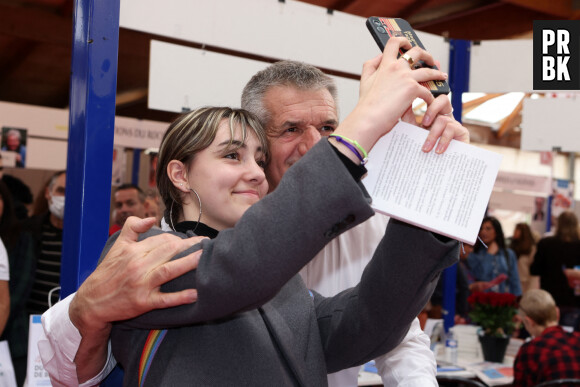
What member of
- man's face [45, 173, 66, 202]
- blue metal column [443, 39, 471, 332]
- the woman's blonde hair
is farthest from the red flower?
the woman's blonde hair

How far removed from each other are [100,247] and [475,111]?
4088mm

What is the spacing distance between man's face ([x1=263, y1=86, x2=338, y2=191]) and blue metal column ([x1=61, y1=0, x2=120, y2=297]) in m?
0.47

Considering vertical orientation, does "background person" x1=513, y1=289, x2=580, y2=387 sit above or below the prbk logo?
below

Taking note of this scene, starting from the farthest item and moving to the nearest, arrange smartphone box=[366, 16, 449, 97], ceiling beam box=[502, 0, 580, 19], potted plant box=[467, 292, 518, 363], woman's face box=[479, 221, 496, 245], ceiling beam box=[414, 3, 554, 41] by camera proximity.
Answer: ceiling beam box=[414, 3, 554, 41]
ceiling beam box=[502, 0, 580, 19]
woman's face box=[479, 221, 496, 245]
potted plant box=[467, 292, 518, 363]
smartphone box=[366, 16, 449, 97]

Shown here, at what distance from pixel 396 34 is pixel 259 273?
0.54 m

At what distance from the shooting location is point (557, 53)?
9.43ft

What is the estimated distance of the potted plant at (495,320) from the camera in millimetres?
3832

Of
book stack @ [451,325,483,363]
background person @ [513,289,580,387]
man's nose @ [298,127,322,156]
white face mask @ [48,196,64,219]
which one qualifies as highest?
man's nose @ [298,127,322,156]

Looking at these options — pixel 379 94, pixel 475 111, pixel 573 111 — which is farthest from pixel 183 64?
pixel 475 111

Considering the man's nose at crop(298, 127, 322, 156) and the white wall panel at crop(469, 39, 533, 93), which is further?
the white wall panel at crop(469, 39, 533, 93)

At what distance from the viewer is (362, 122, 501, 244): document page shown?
98 centimetres

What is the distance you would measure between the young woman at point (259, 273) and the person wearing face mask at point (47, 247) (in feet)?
7.52

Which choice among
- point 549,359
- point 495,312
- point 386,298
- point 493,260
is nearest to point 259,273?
point 386,298

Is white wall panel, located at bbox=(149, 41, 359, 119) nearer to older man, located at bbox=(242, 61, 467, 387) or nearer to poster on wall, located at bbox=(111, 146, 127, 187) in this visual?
older man, located at bbox=(242, 61, 467, 387)
